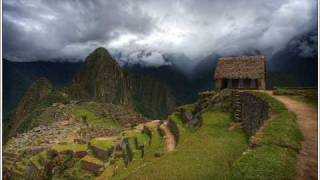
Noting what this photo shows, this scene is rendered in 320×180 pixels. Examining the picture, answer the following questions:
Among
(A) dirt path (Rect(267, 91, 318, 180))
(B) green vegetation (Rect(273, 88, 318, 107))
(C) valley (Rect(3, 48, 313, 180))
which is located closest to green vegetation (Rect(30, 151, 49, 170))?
(C) valley (Rect(3, 48, 313, 180))

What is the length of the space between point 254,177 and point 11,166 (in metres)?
47.3

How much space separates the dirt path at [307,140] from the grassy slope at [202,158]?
2522 mm

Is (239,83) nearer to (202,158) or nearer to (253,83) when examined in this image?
(253,83)

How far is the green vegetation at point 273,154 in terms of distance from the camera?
33.4 ft

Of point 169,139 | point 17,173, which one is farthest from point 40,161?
point 169,139

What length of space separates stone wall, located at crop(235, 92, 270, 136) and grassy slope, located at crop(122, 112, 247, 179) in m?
0.71

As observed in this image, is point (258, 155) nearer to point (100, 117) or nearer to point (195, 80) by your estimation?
point (195, 80)

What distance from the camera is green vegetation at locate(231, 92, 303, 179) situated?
10172mm

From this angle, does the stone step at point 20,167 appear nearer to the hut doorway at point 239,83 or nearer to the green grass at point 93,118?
the hut doorway at point 239,83

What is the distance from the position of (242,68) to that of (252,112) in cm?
1083

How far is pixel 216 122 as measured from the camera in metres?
23.1

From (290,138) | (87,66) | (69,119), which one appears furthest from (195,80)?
(87,66)

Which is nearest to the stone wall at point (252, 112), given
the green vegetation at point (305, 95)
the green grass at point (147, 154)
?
the green vegetation at point (305, 95)

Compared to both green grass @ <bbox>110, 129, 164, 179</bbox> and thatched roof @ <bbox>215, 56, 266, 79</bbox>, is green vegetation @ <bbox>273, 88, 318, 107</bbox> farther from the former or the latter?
green grass @ <bbox>110, 129, 164, 179</bbox>
